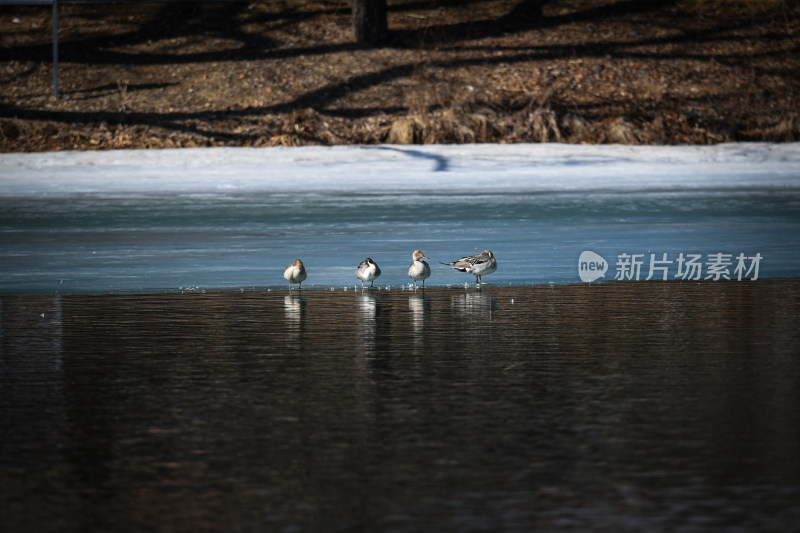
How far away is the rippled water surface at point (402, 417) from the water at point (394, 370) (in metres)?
0.02

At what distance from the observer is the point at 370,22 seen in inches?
1137

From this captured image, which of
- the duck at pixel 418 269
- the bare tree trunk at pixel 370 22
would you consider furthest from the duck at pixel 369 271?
the bare tree trunk at pixel 370 22

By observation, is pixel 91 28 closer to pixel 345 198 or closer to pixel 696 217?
pixel 345 198

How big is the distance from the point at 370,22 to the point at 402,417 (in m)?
23.7

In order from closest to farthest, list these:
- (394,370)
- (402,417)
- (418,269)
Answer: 1. (402,417)
2. (394,370)
3. (418,269)

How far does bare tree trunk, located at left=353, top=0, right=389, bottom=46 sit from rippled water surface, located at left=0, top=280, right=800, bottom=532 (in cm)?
1954

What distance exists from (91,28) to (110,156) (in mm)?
9010

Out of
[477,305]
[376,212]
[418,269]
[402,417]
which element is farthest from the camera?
[376,212]

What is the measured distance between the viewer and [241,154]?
22.8 metres

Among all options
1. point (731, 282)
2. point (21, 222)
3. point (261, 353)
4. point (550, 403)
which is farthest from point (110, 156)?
point (550, 403)

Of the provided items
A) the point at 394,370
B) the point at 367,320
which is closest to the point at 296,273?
the point at 367,320

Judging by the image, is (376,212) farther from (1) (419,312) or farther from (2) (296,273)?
(1) (419,312)

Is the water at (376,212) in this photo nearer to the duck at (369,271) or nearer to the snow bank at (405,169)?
the snow bank at (405,169)

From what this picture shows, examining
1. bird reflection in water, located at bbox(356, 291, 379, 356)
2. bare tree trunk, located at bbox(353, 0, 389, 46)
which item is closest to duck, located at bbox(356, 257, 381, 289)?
bird reflection in water, located at bbox(356, 291, 379, 356)
